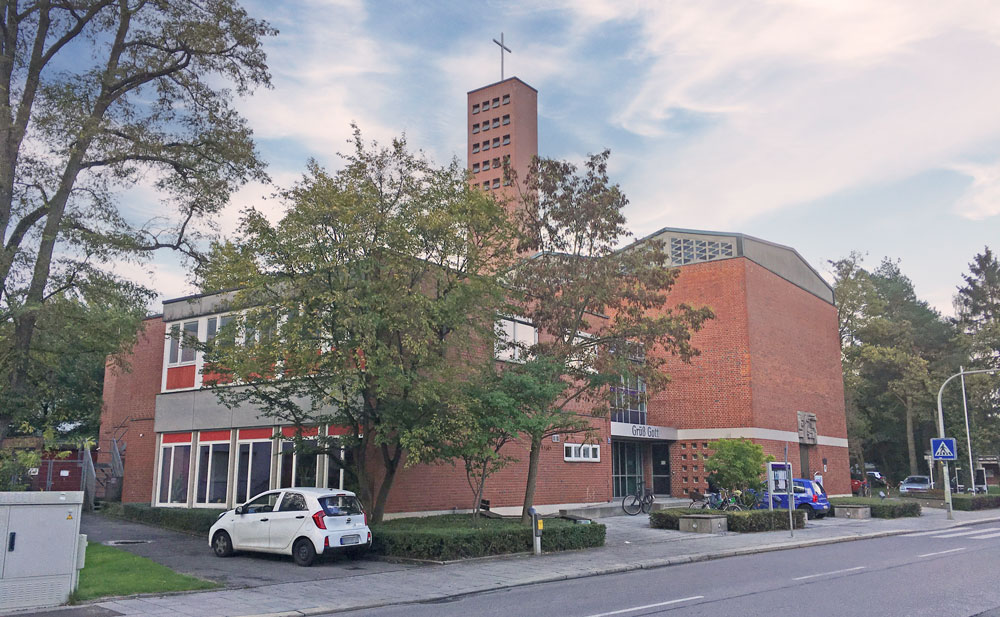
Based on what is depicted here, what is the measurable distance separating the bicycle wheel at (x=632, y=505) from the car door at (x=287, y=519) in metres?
17.3

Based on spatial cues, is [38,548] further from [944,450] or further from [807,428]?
[807,428]

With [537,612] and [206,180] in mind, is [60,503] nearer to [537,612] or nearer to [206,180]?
[537,612]

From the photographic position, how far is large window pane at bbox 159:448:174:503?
2589cm

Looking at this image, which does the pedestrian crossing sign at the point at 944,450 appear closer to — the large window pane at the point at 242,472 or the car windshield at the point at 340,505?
the car windshield at the point at 340,505

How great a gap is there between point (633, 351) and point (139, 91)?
1443 centimetres

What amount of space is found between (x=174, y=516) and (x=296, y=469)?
368cm

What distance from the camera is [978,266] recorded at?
227 ft

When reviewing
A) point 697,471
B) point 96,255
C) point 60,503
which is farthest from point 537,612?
point 697,471

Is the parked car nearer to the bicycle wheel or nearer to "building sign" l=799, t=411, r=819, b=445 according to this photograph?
"building sign" l=799, t=411, r=819, b=445

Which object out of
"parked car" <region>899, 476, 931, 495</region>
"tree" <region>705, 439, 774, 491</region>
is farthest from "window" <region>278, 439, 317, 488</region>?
"parked car" <region>899, 476, 931, 495</region>

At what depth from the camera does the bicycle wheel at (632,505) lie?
30562 millimetres

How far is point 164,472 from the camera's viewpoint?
1032 inches

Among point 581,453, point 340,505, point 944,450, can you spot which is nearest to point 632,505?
point 581,453

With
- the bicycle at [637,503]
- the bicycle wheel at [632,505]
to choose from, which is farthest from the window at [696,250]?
the bicycle wheel at [632,505]
